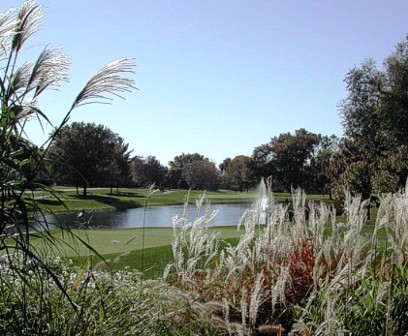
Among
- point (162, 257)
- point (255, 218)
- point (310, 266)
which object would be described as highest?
point (255, 218)

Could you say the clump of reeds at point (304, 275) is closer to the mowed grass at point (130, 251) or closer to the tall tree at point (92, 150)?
the mowed grass at point (130, 251)

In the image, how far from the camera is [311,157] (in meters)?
67.2

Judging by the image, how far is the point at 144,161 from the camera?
74.2 m

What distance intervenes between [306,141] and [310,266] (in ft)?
213

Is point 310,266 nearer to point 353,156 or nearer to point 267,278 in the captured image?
point 267,278

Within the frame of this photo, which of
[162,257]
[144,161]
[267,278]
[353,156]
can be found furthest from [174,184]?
[267,278]

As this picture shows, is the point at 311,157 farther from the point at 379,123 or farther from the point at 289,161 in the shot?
the point at 379,123

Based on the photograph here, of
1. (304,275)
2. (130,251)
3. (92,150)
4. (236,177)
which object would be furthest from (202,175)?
(304,275)

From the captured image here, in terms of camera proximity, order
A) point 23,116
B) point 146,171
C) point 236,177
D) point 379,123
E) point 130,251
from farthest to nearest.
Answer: point 236,177
point 146,171
point 379,123
point 130,251
point 23,116

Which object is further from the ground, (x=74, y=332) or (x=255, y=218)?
(x=255, y=218)

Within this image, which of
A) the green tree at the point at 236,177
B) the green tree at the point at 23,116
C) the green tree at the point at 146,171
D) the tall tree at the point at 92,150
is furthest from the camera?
the green tree at the point at 236,177

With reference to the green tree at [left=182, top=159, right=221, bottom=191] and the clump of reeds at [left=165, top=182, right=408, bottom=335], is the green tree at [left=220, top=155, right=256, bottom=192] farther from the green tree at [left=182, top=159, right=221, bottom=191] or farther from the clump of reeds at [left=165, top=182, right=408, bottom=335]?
the clump of reeds at [left=165, top=182, right=408, bottom=335]

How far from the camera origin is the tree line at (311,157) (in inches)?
936

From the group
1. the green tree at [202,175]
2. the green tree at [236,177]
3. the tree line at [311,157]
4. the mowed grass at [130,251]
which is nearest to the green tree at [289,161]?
the tree line at [311,157]
